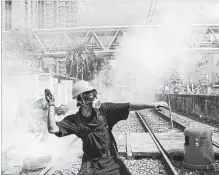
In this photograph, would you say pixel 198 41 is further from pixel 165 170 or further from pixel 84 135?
pixel 84 135

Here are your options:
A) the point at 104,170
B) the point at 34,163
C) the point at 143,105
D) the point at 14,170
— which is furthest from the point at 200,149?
the point at 104,170

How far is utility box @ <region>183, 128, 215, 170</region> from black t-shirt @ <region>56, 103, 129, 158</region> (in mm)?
3501

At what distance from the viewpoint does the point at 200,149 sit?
5559 millimetres

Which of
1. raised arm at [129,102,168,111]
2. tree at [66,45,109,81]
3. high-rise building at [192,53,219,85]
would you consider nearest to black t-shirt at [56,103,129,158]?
raised arm at [129,102,168,111]

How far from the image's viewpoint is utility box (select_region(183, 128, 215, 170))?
5547mm

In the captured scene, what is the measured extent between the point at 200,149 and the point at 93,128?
373 cm

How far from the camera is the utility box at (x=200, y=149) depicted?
5.55 meters

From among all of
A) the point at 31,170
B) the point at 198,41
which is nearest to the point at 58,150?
the point at 31,170

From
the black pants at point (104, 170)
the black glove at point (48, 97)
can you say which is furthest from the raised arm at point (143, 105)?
the black glove at point (48, 97)

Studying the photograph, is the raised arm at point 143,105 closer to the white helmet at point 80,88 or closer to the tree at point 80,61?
the white helmet at point 80,88

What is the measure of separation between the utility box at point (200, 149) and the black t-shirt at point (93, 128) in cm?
350

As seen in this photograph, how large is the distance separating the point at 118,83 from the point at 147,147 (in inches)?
2077

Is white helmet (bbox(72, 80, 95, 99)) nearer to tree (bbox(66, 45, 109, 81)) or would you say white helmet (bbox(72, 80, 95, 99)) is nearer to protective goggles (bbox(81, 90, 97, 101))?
protective goggles (bbox(81, 90, 97, 101))

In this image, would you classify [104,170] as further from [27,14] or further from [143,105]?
[27,14]
